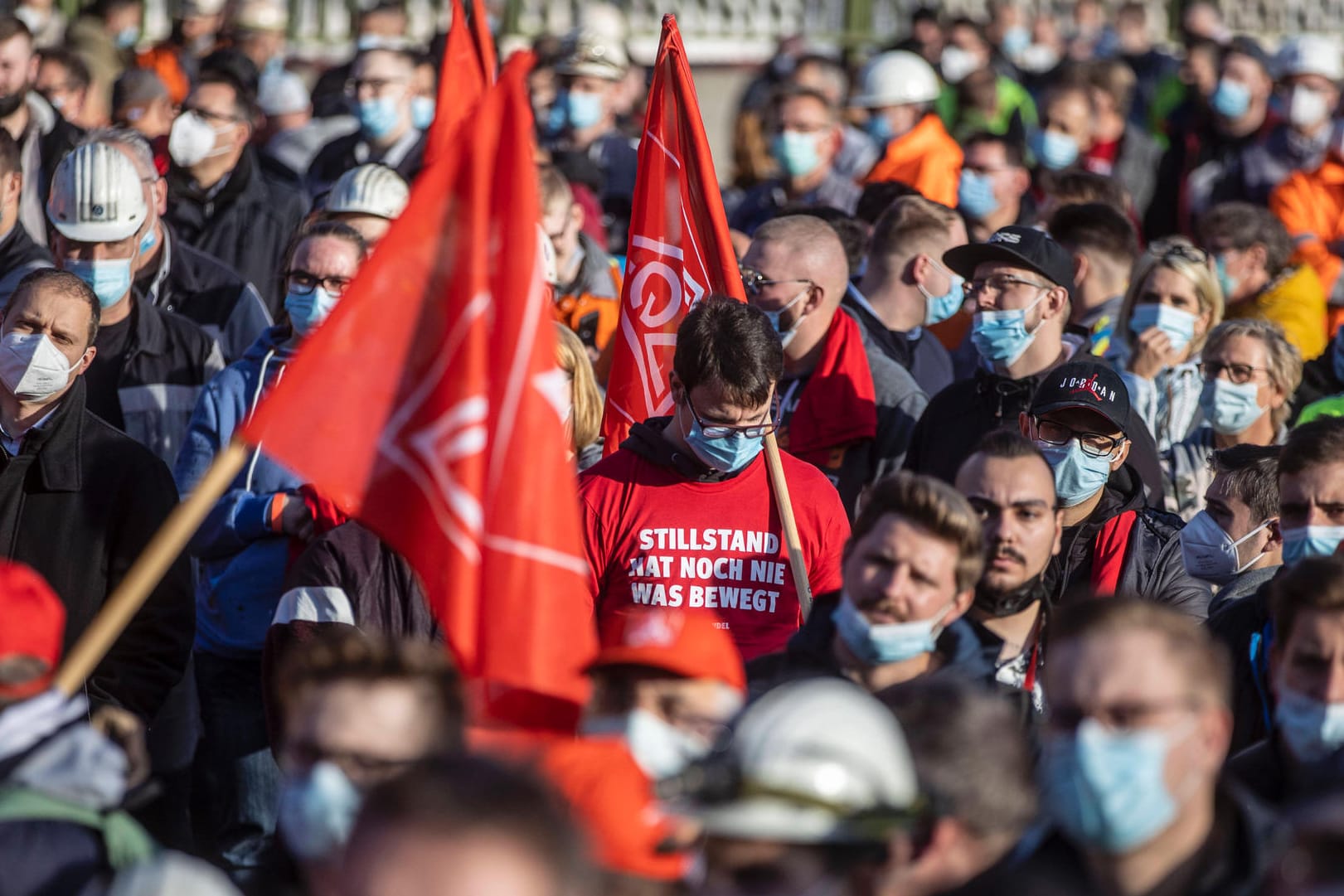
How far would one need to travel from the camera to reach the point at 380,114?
436 inches

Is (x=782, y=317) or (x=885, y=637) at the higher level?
(x=782, y=317)

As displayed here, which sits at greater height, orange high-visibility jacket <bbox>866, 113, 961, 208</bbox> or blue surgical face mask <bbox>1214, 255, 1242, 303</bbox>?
orange high-visibility jacket <bbox>866, 113, 961, 208</bbox>

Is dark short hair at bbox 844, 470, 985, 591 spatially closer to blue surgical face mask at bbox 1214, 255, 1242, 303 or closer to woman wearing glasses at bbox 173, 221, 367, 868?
woman wearing glasses at bbox 173, 221, 367, 868

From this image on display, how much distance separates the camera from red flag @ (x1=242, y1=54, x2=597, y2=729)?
185 inches

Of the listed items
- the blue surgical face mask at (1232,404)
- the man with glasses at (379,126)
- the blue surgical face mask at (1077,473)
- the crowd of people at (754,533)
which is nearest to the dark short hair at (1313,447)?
the crowd of people at (754,533)

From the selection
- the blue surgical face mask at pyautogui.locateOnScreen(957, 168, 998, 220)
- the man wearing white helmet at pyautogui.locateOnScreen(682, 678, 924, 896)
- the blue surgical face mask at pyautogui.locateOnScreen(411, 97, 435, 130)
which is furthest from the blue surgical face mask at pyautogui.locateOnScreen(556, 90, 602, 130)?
the man wearing white helmet at pyautogui.locateOnScreen(682, 678, 924, 896)

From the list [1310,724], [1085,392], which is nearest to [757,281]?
[1085,392]

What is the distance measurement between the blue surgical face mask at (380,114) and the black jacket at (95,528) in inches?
190

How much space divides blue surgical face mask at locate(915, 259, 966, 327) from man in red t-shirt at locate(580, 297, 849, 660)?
2713mm

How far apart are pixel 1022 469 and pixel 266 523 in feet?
7.64

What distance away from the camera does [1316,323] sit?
9492 millimetres

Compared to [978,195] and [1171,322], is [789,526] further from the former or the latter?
[978,195]

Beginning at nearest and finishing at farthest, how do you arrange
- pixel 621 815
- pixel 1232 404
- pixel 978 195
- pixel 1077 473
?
pixel 621 815
pixel 1077 473
pixel 1232 404
pixel 978 195

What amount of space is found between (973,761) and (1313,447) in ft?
7.08
